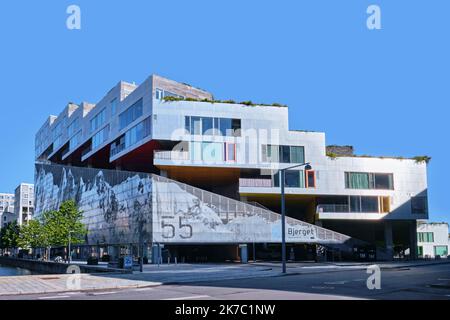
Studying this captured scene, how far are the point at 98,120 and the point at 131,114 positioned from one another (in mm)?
14427

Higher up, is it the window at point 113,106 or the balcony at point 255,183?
the window at point 113,106

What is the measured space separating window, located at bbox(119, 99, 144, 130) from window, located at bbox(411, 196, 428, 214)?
122 feet

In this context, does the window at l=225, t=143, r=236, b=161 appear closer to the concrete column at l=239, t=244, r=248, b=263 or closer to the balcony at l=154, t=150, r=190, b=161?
Result: the balcony at l=154, t=150, r=190, b=161

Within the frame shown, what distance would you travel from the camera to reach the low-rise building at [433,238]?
8844 cm

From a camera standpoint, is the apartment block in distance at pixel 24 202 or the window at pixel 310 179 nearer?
the window at pixel 310 179

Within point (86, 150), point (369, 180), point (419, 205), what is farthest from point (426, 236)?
point (86, 150)

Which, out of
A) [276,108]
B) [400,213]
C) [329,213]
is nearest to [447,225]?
[400,213]

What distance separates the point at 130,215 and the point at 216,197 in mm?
11785

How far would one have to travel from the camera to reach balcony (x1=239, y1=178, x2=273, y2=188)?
61188 mm

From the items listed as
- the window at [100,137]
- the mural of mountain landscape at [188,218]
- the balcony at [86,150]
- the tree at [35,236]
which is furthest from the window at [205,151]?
the balcony at [86,150]

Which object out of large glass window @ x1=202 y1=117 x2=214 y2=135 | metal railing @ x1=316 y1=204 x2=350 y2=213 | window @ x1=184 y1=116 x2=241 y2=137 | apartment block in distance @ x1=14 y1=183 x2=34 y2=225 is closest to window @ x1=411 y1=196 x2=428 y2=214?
metal railing @ x1=316 y1=204 x2=350 y2=213

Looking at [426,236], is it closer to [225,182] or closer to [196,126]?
[225,182]

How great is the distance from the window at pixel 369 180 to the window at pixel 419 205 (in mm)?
3618

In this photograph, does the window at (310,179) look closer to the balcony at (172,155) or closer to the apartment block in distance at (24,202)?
the balcony at (172,155)
